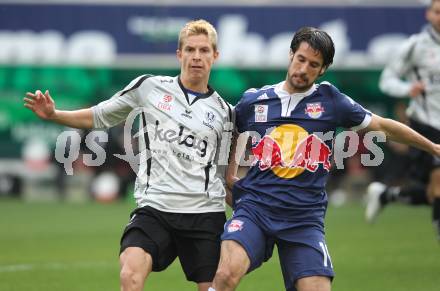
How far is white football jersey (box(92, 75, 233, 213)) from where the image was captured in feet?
22.8

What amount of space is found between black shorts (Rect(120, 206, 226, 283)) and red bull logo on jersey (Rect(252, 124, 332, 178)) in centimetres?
56

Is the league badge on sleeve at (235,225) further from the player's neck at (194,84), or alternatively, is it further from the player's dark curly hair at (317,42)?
the player's dark curly hair at (317,42)

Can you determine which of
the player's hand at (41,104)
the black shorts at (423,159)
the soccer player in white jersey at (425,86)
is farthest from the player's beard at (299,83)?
A: the black shorts at (423,159)

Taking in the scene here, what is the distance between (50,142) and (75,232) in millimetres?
7806

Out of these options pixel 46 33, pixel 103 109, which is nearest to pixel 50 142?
pixel 46 33

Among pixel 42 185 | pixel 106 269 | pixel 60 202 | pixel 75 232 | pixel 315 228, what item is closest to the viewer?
pixel 315 228

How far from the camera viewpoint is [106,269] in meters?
10.7

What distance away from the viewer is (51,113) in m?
6.89

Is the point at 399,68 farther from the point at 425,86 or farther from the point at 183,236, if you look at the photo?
the point at 183,236

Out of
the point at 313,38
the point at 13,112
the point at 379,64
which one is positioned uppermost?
the point at 313,38

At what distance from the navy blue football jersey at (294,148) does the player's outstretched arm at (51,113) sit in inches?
46.9

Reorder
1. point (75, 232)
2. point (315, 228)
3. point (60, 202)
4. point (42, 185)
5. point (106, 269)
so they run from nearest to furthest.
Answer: point (315, 228) < point (106, 269) < point (75, 232) < point (60, 202) < point (42, 185)

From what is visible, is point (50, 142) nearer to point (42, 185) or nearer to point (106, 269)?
point (42, 185)

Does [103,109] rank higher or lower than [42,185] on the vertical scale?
higher
